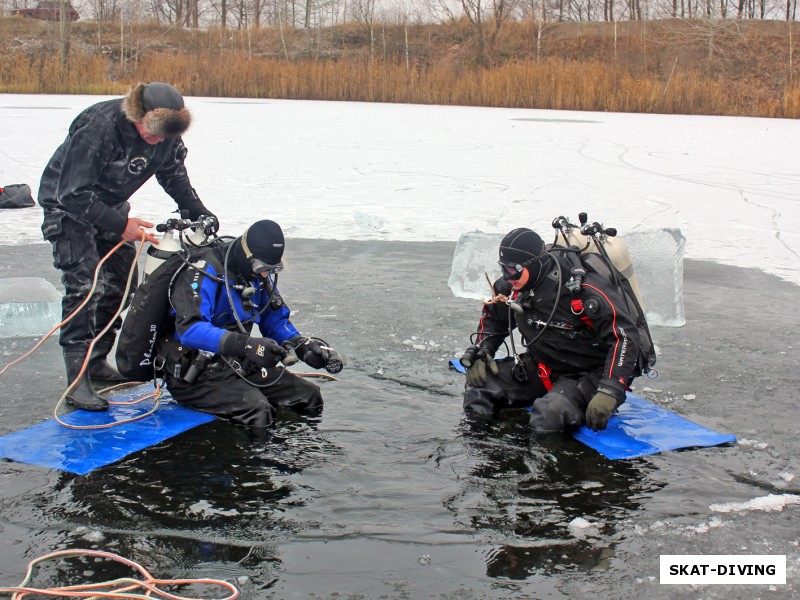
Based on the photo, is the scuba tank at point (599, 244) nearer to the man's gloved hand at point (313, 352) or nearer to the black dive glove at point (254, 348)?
the man's gloved hand at point (313, 352)

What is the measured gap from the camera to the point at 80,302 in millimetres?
3777

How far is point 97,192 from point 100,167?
0.52 ft

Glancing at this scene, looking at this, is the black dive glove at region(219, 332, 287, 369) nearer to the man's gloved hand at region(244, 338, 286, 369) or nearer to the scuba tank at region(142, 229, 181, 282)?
the man's gloved hand at region(244, 338, 286, 369)

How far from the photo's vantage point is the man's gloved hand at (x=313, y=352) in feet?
11.7

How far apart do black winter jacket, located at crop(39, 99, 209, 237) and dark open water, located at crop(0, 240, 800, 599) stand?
0.88m

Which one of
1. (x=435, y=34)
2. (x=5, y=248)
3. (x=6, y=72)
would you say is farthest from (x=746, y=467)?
(x=435, y=34)

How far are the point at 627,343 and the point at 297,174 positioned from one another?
7.13 meters

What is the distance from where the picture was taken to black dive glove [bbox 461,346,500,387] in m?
3.65

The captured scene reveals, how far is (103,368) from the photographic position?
414 centimetres

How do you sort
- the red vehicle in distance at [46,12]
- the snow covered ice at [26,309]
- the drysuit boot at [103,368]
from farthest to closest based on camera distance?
the red vehicle in distance at [46,12] → the snow covered ice at [26,309] → the drysuit boot at [103,368]

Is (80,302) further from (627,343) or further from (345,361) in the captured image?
(627,343)

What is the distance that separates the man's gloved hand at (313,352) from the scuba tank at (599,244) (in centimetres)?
113

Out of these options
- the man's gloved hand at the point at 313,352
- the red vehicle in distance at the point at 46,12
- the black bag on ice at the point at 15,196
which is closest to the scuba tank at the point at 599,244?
the man's gloved hand at the point at 313,352

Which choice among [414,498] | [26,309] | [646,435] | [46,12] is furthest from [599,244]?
[46,12]
